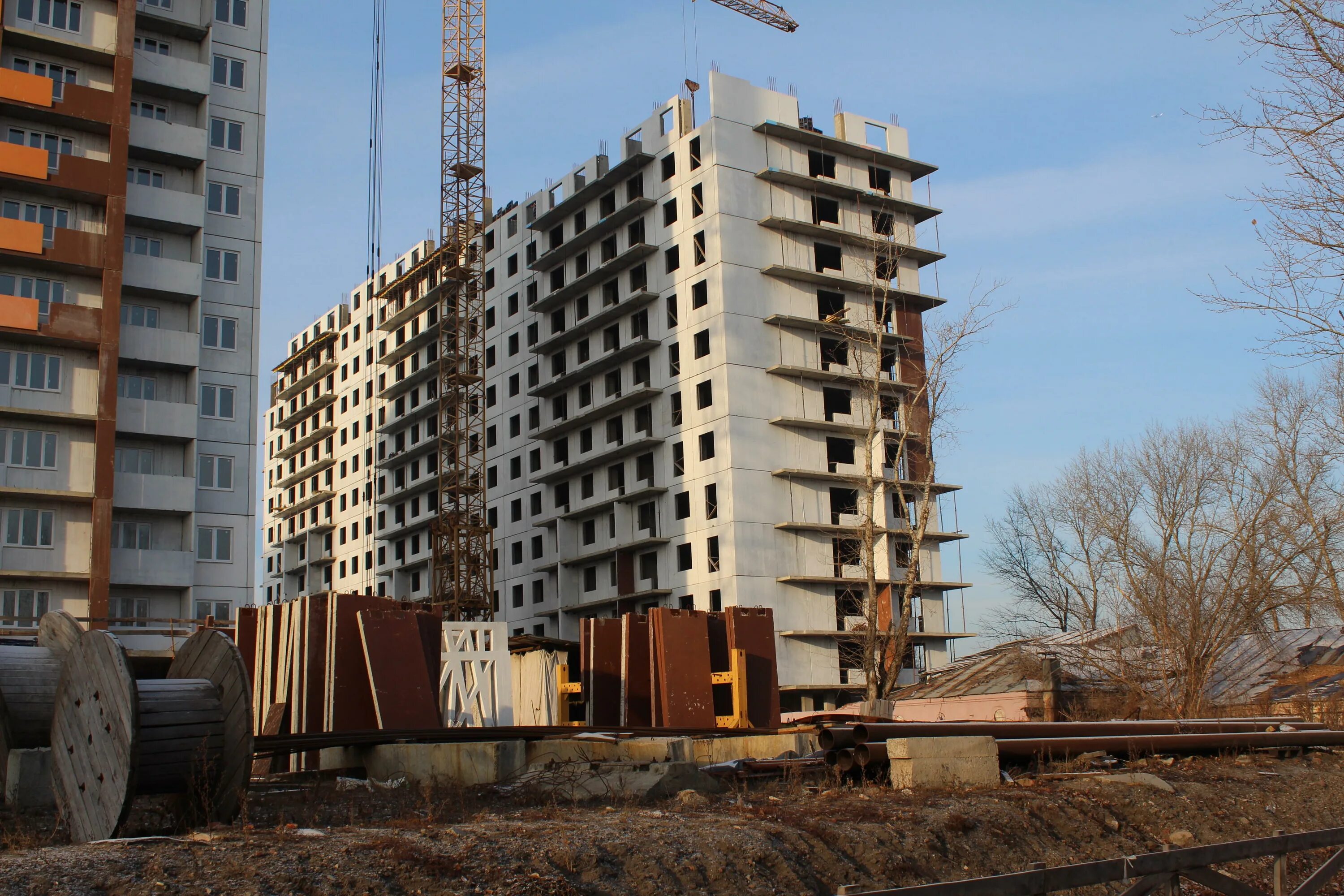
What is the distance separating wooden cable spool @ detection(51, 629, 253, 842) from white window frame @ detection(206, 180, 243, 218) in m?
42.6

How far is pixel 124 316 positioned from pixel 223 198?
661 cm

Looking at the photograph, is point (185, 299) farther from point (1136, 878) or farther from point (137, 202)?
point (1136, 878)

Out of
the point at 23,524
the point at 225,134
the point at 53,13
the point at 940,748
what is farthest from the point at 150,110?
the point at 940,748

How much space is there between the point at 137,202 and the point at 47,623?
3888 centimetres

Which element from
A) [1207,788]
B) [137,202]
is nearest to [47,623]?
[1207,788]

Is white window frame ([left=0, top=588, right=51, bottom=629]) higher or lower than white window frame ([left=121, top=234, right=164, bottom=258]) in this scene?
lower

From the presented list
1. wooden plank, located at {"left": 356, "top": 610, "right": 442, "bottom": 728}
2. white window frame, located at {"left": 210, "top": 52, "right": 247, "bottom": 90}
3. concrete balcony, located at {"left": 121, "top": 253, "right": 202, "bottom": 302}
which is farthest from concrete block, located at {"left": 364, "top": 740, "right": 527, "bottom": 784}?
white window frame, located at {"left": 210, "top": 52, "right": 247, "bottom": 90}

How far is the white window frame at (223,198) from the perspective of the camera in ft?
159

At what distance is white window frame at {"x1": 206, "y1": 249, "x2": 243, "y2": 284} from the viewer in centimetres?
4784

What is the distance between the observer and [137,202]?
4609 cm

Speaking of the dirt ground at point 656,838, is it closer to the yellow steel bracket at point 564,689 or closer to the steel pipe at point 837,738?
the steel pipe at point 837,738

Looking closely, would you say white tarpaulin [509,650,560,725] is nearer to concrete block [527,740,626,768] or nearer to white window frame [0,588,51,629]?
concrete block [527,740,626,768]

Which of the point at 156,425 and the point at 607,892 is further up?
the point at 156,425

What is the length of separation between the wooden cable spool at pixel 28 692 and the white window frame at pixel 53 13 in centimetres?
4221
